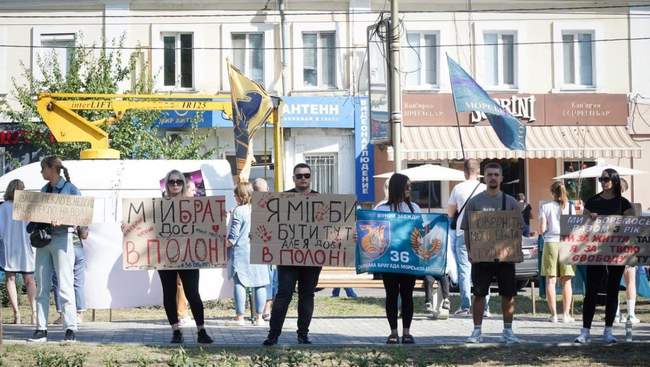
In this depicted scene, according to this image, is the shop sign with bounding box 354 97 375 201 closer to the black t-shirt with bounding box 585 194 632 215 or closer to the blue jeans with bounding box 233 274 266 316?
the blue jeans with bounding box 233 274 266 316

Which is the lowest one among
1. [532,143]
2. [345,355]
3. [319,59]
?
[345,355]

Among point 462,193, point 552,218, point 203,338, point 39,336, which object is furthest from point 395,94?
point 39,336

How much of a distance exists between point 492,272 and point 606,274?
1257 millimetres

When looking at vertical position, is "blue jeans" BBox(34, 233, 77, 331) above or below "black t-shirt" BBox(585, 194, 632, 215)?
below

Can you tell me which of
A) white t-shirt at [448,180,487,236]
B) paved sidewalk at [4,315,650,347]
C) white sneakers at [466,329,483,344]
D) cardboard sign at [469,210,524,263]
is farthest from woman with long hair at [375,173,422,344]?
white t-shirt at [448,180,487,236]

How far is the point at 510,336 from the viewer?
11.6m

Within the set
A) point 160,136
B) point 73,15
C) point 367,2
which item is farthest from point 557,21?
point 73,15

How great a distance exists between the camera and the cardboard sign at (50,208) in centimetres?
Result: 1134

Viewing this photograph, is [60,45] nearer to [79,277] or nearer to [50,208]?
[79,277]

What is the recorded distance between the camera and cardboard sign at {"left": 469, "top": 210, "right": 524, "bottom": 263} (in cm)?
1145

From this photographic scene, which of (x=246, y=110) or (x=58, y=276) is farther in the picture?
(x=246, y=110)

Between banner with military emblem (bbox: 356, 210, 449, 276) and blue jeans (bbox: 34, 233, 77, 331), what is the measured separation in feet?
10.1

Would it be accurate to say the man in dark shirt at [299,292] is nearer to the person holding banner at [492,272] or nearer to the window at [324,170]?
the person holding banner at [492,272]

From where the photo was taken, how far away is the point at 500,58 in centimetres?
3155
